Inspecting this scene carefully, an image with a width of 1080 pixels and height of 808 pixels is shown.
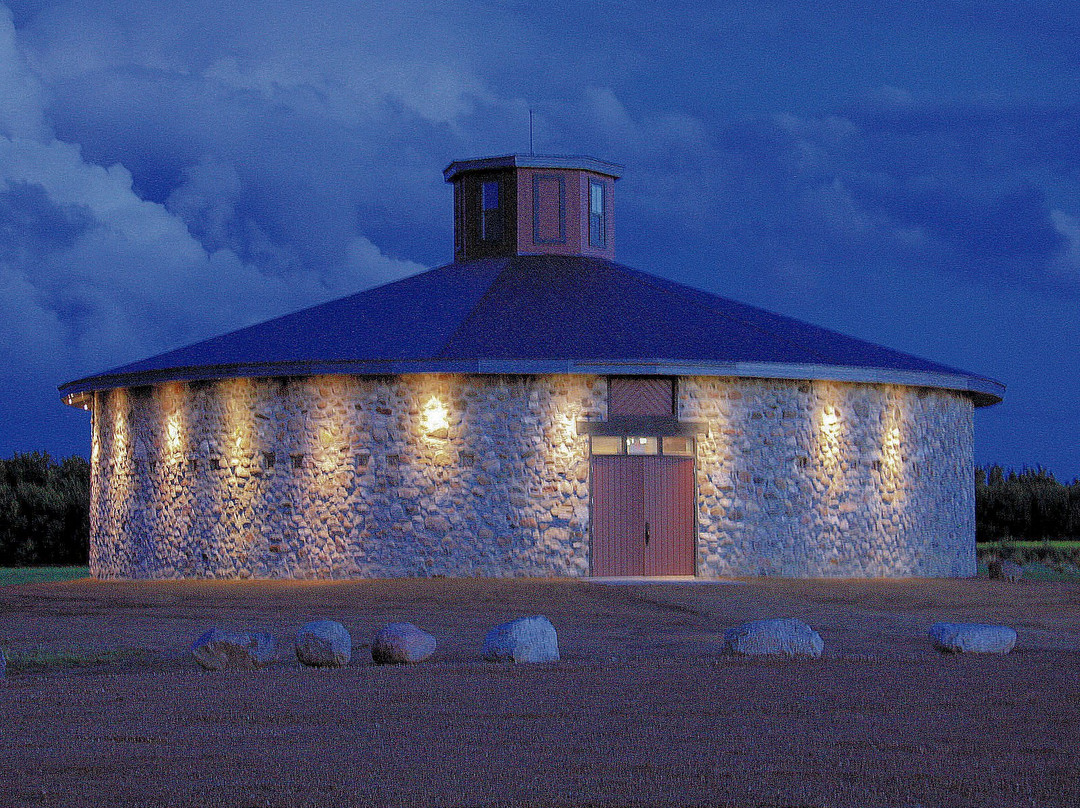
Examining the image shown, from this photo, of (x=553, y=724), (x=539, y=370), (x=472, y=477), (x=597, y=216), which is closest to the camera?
(x=553, y=724)

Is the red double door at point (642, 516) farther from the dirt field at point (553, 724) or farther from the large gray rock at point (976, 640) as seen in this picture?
the large gray rock at point (976, 640)

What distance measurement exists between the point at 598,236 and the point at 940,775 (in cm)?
2330

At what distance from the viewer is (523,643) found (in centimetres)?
1262

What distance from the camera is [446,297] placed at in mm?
26984

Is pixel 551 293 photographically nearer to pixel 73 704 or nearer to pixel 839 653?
pixel 839 653

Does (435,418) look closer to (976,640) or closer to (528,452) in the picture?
(528,452)

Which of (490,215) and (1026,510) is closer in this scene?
(490,215)

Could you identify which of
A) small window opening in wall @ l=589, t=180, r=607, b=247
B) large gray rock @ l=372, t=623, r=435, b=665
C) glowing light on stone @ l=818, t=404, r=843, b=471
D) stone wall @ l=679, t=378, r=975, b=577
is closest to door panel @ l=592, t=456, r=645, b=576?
stone wall @ l=679, t=378, r=975, b=577

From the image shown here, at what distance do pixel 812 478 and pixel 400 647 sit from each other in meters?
12.6

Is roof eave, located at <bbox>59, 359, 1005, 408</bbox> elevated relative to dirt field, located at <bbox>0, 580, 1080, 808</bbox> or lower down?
elevated

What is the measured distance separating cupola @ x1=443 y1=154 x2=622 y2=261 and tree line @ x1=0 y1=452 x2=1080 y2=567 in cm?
1336

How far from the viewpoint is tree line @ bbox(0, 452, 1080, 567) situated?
122 feet

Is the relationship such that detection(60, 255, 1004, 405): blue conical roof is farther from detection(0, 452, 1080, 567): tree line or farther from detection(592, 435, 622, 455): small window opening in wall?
detection(0, 452, 1080, 567): tree line

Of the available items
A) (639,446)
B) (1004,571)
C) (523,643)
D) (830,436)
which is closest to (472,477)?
(639,446)
